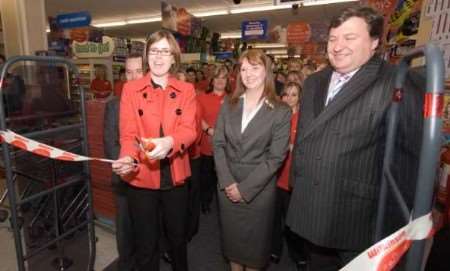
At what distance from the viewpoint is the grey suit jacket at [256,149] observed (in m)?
1.90

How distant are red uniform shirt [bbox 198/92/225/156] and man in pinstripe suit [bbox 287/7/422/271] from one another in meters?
1.92

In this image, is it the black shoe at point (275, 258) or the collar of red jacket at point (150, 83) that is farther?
the black shoe at point (275, 258)

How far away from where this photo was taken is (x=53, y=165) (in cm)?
225

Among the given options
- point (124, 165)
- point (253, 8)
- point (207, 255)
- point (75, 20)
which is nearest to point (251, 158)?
point (124, 165)

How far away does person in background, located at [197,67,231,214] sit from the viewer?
337cm

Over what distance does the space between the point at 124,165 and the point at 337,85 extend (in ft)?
4.07

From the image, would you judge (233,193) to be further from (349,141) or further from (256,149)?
(349,141)

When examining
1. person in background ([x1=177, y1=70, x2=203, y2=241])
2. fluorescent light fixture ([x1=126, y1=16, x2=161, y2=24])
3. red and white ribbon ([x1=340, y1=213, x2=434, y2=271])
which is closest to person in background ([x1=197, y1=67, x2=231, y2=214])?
person in background ([x1=177, y1=70, x2=203, y2=241])

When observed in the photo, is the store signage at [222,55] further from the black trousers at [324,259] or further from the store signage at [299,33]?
the black trousers at [324,259]

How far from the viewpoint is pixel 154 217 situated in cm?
187

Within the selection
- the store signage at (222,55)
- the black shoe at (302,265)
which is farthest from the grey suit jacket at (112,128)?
the store signage at (222,55)

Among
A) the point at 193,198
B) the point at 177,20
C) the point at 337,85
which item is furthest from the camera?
the point at 177,20

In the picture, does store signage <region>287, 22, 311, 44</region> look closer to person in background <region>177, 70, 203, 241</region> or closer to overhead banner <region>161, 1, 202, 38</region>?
overhead banner <region>161, 1, 202, 38</region>

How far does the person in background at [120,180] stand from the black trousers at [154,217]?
37 cm
